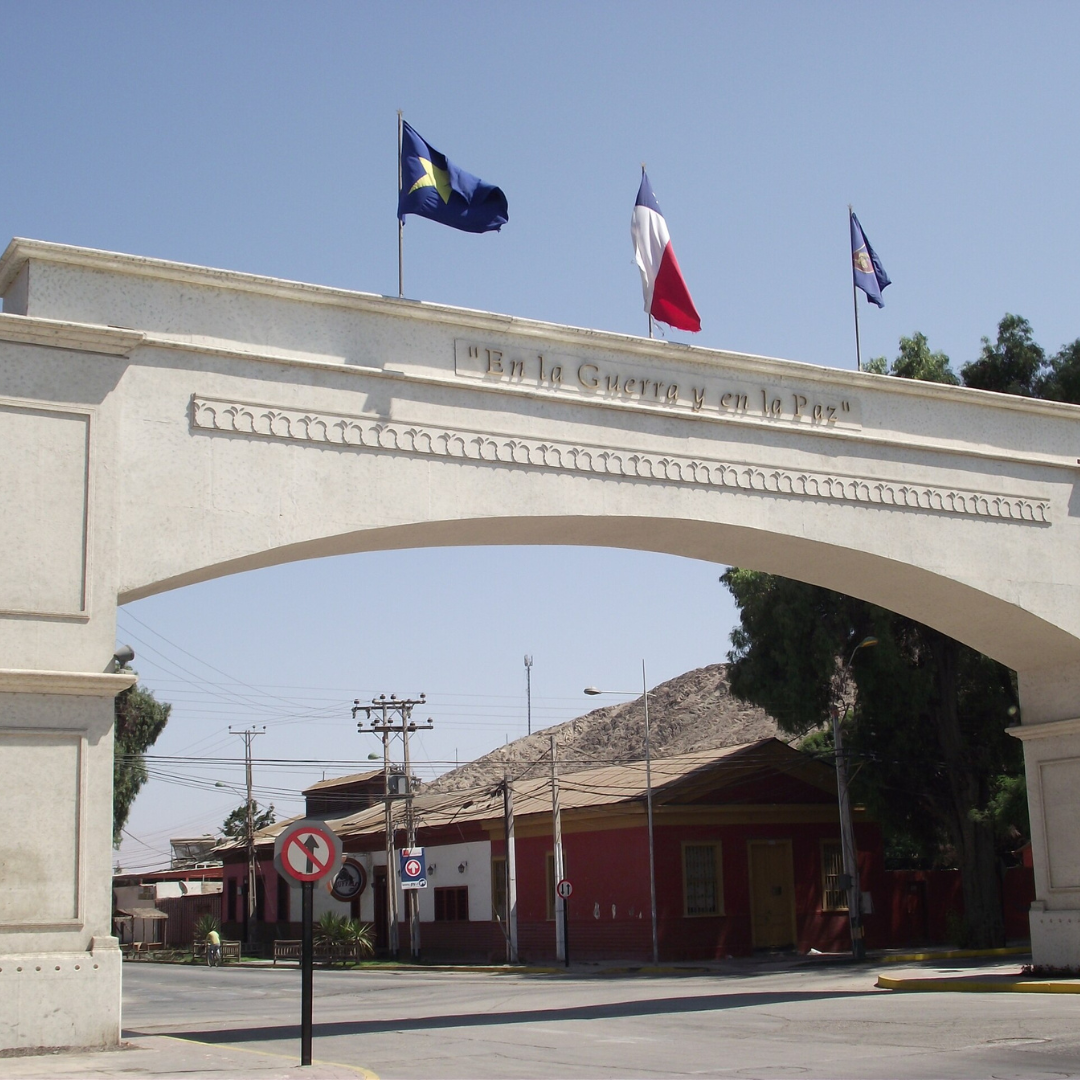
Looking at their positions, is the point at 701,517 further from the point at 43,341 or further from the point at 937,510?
the point at 43,341

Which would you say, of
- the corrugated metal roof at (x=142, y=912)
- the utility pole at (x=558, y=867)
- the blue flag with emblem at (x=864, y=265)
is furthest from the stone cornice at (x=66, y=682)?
the corrugated metal roof at (x=142, y=912)

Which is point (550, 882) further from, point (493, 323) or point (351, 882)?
point (493, 323)

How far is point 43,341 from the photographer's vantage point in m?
10.8

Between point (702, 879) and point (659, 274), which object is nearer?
point (659, 274)

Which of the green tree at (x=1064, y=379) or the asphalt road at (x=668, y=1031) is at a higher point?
the green tree at (x=1064, y=379)

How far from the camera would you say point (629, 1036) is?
40.5ft

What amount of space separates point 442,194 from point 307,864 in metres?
7.16

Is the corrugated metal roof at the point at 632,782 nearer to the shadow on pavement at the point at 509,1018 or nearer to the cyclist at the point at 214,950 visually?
the cyclist at the point at 214,950

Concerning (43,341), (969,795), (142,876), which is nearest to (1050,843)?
(969,795)

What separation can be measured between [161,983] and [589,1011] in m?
17.8

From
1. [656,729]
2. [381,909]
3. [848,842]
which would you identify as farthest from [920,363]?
[656,729]

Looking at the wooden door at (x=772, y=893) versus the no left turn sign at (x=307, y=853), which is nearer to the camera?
the no left turn sign at (x=307, y=853)

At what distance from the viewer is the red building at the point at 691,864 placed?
29859 mm

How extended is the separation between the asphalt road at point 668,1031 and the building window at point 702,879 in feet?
25.7
